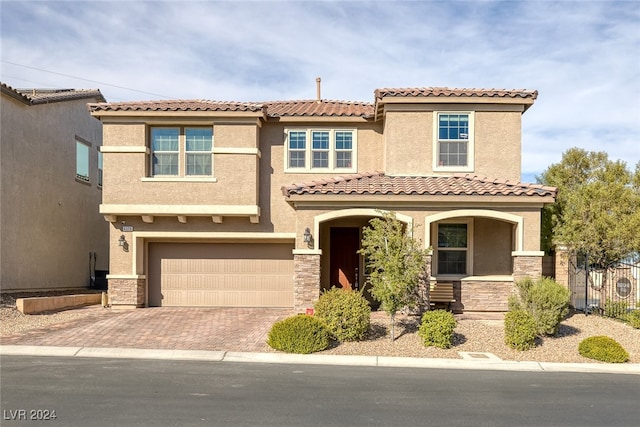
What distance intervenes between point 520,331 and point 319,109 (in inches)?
413

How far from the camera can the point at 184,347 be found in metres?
13.6

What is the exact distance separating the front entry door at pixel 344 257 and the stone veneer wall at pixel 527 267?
5.22 metres

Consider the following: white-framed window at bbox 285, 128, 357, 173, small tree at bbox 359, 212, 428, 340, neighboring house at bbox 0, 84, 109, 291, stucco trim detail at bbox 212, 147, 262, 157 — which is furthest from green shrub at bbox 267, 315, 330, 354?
neighboring house at bbox 0, 84, 109, 291

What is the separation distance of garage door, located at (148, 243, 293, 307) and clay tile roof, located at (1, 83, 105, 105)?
636 cm

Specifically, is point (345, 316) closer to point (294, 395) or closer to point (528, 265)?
point (294, 395)

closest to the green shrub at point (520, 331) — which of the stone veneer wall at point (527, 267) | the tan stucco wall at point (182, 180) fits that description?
the stone veneer wall at point (527, 267)

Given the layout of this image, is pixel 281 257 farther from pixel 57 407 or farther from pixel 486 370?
pixel 57 407

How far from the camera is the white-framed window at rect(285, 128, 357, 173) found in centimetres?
2020

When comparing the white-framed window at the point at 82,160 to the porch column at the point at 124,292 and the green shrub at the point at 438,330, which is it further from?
the green shrub at the point at 438,330

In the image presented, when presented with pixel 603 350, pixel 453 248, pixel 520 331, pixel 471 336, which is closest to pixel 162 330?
pixel 471 336

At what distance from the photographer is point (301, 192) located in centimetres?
1708

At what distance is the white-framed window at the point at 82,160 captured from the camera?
80.5 feet

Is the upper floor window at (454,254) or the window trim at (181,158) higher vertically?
the window trim at (181,158)

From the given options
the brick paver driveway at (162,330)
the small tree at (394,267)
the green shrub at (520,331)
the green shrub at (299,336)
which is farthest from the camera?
the small tree at (394,267)
